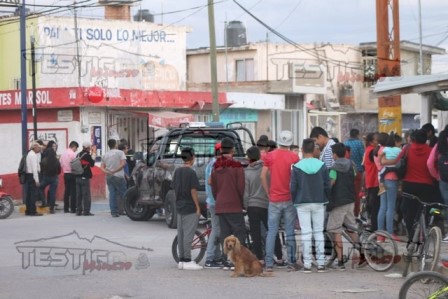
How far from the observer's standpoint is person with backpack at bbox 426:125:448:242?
527 inches

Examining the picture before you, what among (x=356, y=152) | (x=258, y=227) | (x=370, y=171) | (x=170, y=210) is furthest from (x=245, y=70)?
(x=258, y=227)

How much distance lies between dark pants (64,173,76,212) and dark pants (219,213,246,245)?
35.8ft

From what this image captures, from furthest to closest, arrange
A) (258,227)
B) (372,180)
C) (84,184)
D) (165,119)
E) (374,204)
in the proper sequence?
(165,119) < (84,184) < (372,180) < (374,204) < (258,227)

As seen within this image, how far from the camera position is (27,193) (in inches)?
950

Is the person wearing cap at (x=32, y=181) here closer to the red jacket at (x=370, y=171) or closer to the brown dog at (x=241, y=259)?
the red jacket at (x=370, y=171)

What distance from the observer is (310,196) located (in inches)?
517

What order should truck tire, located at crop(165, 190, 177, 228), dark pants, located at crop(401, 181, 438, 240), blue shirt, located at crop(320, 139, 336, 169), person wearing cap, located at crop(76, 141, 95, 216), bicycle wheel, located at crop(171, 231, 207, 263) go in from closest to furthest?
dark pants, located at crop(401, 181, 438, 240) → bicycle wheel, located at crop(171, 231, 207, 263) → blue shirt, located at crop(320, 139, 336, 169) → truck tire, located at crop(165, 190, 177, 228) → person wearing cap, located at crop(76, 141, 95, 216)

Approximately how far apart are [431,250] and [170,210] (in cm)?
931

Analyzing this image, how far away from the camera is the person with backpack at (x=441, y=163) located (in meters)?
13.4

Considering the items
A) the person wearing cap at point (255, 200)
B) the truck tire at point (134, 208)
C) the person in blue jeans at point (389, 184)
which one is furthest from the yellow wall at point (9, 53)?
the person wearing cap at point (255, 200)

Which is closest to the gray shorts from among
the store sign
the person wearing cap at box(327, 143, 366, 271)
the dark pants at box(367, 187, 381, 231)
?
the person wearing cap at box(327, 143, 366, 271)

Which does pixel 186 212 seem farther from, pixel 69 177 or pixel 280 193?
pixel 69 177

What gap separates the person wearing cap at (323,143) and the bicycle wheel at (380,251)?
6.80 ft

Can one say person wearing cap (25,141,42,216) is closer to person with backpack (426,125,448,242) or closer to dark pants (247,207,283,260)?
dark pants (247,207,283,260)
